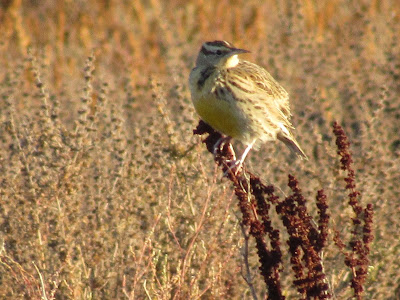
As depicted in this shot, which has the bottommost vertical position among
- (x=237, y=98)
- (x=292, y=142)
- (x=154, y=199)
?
(x=154, y=199)

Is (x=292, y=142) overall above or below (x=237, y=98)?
below

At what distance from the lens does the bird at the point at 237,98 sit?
4410 millimetres

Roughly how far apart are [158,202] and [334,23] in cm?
570

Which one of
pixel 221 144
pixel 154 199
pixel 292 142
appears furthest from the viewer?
pixel 292 142

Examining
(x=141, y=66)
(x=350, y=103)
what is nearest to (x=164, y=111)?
(x=350, y=103)

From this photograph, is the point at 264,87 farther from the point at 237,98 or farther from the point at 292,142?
the point at 292,142

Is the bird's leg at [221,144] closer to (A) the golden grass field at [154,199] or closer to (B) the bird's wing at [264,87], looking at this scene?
(A) the golden grass field at [154,199]

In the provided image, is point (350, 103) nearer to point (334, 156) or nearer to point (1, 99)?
point (334, 156)

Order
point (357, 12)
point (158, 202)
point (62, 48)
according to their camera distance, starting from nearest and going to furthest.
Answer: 1. point (158, 202)
2. point (357, 12)
3. point (62, 48)

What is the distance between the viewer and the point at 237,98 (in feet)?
14.8

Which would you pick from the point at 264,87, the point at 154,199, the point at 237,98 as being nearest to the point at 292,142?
the point at 264,87

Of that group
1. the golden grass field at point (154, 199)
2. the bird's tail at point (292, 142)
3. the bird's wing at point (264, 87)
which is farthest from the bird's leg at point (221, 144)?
the bird's tail at point (292, 142)

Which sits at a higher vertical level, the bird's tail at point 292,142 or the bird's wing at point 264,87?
the bird's wing at point 264,87

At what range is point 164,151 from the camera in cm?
474
